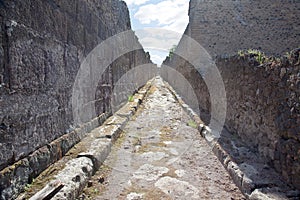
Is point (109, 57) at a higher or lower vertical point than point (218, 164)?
higher

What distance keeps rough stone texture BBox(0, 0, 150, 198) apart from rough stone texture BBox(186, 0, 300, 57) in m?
15.0

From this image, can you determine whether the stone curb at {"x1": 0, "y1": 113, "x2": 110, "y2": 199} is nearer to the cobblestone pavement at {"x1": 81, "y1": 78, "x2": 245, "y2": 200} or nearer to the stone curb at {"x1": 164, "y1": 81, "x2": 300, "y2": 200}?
the cobblestone pavement at {"x1": 81, "y1": 78, "x2": 245, "y2": 200}

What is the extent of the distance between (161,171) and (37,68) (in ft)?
5.97

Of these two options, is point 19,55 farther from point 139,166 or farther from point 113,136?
point 113,136

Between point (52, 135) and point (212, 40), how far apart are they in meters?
16.3

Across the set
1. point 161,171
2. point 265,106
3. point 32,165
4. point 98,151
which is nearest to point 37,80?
point 32,165

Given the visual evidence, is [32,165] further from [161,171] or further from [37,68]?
[161,171]

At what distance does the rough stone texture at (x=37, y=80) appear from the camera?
190 cm

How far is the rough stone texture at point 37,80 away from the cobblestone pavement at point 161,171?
0.61m

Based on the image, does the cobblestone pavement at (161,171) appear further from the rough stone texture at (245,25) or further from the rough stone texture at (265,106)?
the rough stone texture at (245,25)

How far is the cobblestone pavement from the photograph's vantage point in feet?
8.55

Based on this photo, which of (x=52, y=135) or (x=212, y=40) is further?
(x=212, y=40)

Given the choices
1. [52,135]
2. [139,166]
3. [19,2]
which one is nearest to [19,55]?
[19,2]

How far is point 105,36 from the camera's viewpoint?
17.3 ft
